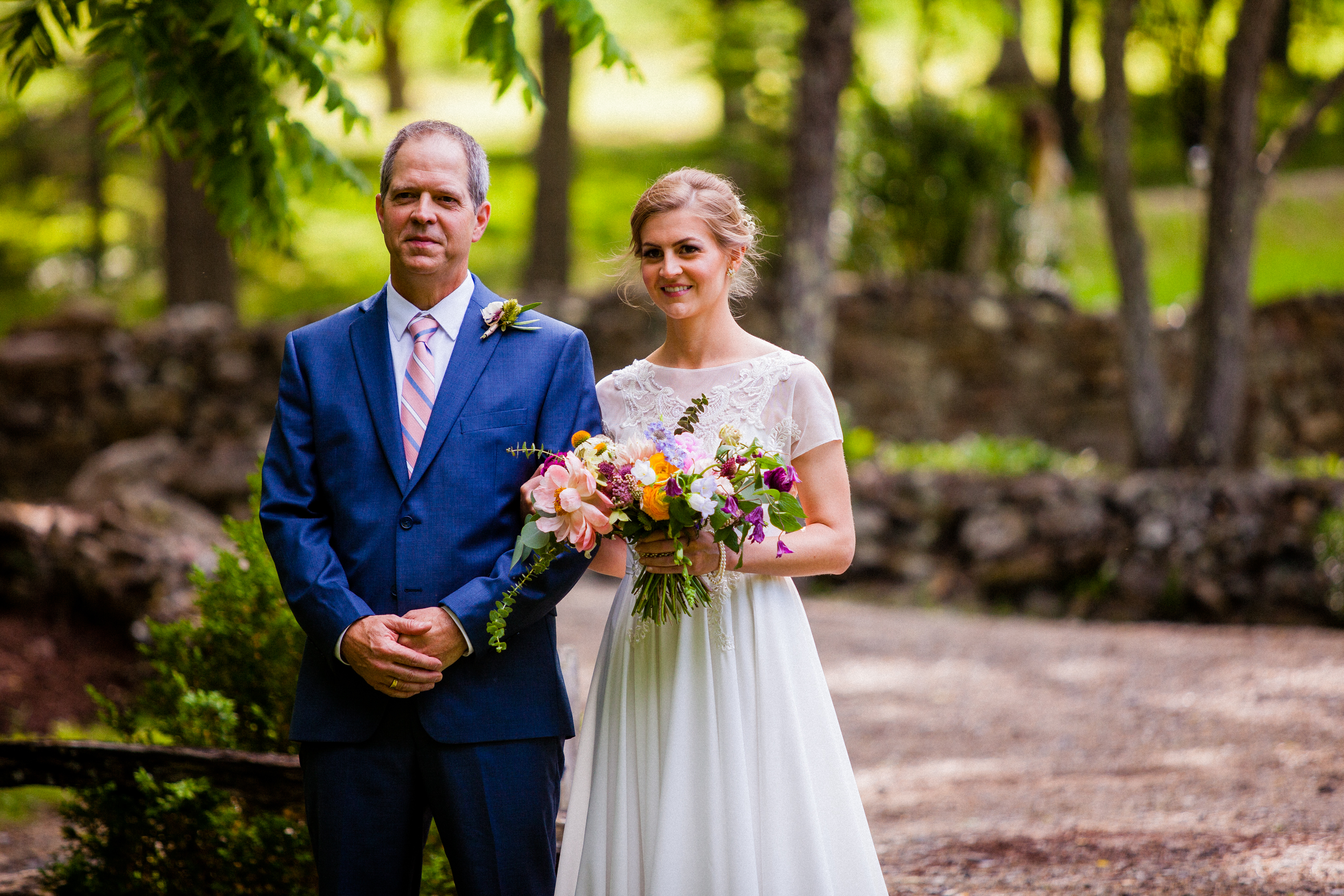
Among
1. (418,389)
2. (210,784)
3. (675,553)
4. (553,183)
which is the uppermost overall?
(553,183)

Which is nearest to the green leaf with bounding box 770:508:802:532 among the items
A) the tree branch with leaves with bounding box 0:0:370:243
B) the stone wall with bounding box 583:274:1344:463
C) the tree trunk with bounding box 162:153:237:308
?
the tree branch with leaves with bounding box 0:0:370:243

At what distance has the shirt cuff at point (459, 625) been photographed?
8.49 ft

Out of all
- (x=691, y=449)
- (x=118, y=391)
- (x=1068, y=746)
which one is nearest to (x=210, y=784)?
(x=691, y=449)

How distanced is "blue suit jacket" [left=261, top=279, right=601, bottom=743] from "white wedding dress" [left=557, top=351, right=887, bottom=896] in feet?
0.64

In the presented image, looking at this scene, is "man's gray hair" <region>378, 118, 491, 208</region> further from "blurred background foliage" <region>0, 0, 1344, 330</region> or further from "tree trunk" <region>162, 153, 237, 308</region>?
"tree trunk" <region>162, 153, 237, 308</region>

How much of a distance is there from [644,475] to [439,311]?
0.74m

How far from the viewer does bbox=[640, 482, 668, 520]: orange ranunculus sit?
2.46m

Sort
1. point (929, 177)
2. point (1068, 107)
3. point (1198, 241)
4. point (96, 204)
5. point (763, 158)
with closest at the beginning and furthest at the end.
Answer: point (929, 177), point (763, 158), point (1198, 241), point (96, 204), point (1068, 107)

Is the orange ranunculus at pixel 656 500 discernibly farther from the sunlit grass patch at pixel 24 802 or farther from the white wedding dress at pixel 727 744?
the sunlit grass patch at pixel 24 802

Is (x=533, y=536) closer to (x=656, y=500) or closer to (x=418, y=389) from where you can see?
(x=656, y=500)

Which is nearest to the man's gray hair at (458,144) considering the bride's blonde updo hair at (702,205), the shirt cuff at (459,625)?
the bride's blonde updo hair at (702,205)

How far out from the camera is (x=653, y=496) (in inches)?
97.2

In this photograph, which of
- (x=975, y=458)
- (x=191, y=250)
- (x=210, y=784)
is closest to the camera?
(x=210, y=784)

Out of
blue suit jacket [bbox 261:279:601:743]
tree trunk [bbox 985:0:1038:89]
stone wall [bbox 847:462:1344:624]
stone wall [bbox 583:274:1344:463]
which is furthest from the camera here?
tree trunk [bbox 985:0:1038:89]
